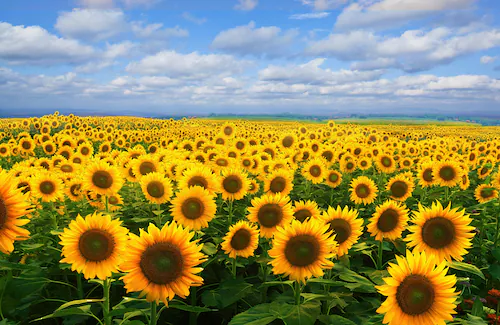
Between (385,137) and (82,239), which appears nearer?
(82,239)

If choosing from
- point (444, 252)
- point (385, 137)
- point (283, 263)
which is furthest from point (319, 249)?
point (385, 137)

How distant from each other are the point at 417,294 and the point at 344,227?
1.28 meters

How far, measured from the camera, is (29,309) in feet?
13.9

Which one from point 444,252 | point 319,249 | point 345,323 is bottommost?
point 345,323

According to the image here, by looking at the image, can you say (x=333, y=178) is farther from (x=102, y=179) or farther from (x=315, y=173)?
(x=102, y=179)

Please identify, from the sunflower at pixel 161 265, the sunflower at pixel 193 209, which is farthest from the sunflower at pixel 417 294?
the sunflower at pixel 193 209

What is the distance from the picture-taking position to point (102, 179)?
5938mm

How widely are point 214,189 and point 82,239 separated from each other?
277 cm

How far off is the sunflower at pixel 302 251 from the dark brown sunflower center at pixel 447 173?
6.54 metres

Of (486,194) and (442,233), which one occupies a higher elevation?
(442,233)

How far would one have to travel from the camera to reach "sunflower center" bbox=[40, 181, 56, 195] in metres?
6.06

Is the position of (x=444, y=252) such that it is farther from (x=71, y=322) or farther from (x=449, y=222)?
(x=71, y=322)

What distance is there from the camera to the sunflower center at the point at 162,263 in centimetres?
285

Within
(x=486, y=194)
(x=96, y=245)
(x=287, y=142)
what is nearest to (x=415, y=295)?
(x=96, y=245)
